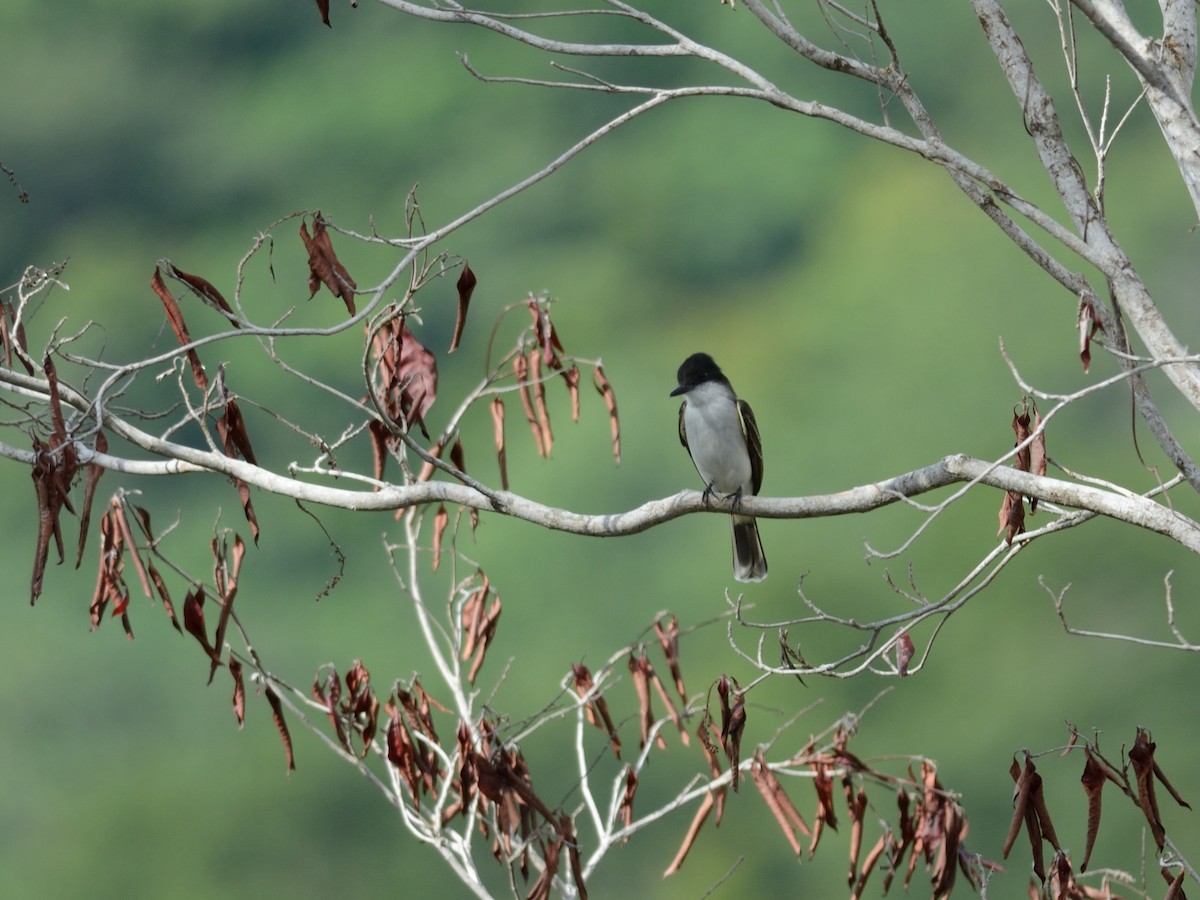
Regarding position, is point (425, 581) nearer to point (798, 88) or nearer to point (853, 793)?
point (798, 88)

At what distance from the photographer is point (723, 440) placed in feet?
17.5

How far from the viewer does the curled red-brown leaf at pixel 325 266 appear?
2.94m

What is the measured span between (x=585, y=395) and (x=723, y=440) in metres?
9.70

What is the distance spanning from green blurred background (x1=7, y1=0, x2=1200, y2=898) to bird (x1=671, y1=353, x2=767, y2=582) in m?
4.30

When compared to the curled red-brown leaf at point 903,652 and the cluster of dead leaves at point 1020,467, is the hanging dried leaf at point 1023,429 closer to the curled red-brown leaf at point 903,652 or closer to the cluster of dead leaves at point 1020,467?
the cluster of dead leaves at point 1020,467

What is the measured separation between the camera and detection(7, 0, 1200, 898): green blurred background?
36.3ft

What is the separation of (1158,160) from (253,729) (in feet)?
33.1

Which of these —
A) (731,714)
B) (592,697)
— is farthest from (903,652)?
(592,697)

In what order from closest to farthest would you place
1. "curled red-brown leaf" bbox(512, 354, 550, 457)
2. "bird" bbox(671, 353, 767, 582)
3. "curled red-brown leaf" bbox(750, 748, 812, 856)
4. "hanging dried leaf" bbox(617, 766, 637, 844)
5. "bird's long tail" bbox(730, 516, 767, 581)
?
1. "curled red-brown leaf" bbox(750, 748, 812, 856)
2. "curled red-brown leaf" bbox(512, 354, 550, 457)
3. "hanging dried leaf" bbox(617, 766, 637, 844)
4. "bird" bbox(671, 353, 767, 582)
5. "bird's long tail" bbox(730, 516, 767, 581)

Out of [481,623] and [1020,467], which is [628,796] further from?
[1020,467]

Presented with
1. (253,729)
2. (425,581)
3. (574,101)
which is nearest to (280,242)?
(574,101)

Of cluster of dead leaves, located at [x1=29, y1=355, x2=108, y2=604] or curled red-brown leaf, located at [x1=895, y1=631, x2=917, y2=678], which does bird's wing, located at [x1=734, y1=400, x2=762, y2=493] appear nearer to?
curled red-brown leaf, located at [x1=895, y1=631, x2=917, y2=678]

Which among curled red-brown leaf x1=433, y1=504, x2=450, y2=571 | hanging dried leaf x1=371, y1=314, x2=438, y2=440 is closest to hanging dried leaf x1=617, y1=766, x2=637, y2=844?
curled red-brown leaf x1=433, y1=504, x2=450, y2=571

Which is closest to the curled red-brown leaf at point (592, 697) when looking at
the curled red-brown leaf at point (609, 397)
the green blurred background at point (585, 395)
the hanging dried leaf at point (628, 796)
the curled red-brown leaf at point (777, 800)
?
the hanging dried leaf at point (628, 796)
